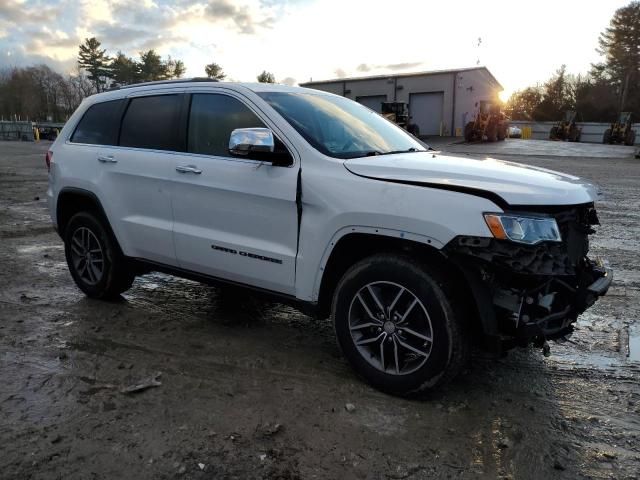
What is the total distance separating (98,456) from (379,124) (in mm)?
3163

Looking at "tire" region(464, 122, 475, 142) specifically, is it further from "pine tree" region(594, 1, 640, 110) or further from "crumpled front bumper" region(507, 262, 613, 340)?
"pine tree" region(594, 1, 640, 110)

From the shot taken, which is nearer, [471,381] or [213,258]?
[471,381]

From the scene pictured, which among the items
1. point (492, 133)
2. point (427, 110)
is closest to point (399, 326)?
point (492, 133)

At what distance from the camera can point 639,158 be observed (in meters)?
26.2

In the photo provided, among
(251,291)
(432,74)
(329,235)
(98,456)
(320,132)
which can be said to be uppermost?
(432,74)

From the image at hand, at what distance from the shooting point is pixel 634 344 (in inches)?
155

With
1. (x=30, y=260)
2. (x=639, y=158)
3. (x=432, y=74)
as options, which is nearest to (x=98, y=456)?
(x=30, y=260)

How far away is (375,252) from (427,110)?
135 feet

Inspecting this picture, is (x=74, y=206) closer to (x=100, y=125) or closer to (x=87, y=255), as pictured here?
(x=87, y=255)

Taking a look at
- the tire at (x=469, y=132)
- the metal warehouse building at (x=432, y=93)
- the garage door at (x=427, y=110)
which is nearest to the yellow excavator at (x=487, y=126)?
the tire at (x=469, y=132)

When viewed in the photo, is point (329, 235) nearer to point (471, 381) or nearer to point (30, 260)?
point (471, 381)

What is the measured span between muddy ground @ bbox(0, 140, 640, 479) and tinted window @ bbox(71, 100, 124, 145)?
1.57 meters

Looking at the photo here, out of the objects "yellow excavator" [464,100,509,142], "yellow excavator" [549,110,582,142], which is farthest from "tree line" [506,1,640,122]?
"yellow excavator" [464,100,509,142]

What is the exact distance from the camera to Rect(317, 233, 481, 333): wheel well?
9.66ft
